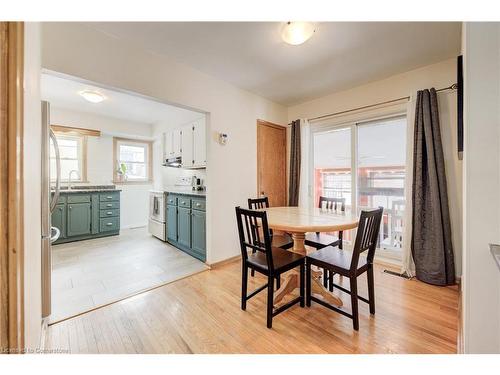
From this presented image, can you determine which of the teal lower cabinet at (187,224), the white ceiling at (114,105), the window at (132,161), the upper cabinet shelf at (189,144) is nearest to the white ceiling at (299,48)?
the upper cabinet shelf at (189,144)

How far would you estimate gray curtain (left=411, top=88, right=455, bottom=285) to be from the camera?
89.0 inches

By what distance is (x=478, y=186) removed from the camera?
1.02 meters

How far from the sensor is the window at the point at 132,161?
16.2ft

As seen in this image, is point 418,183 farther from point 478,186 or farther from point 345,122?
point 478,186

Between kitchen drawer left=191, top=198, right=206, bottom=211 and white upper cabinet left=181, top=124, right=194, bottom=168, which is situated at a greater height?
white upper cabinet left=181, top=124, right=194, bottom=168

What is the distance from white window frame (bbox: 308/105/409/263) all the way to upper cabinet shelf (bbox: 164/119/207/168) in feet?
5.89

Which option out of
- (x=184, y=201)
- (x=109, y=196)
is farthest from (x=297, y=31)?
(x=109, y=196)

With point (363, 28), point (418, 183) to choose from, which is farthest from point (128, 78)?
point (418, 183)

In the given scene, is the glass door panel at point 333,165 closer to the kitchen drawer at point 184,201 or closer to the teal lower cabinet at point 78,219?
the kitchen drawer at point 184,201

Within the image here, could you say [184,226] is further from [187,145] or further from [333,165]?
[333,165]

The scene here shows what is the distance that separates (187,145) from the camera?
3658mm

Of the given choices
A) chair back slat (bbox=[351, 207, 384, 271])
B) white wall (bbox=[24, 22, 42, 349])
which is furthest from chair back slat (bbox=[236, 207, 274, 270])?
white wall (bbox=[24, 22, 42, 349])

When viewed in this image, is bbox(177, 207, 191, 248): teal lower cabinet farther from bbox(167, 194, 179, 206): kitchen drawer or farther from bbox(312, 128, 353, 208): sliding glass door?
bbox(312, 128, 353, 208): sliding glass door
